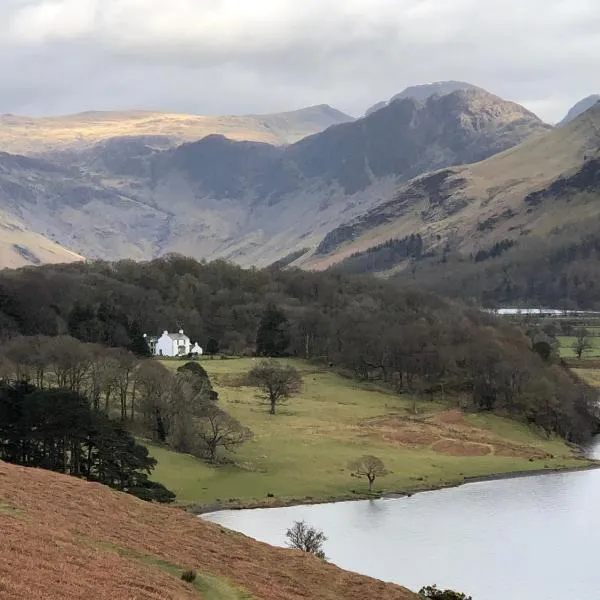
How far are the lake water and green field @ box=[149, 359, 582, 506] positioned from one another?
374cm

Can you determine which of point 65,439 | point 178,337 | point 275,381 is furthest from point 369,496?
point 178,337

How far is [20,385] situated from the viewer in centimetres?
7206

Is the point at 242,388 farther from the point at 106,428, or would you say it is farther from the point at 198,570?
the point at 198,570

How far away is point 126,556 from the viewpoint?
30.4 meters

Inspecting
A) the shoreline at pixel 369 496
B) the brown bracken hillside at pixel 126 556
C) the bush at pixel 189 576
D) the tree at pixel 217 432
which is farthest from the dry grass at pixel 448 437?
the bush at pixel 189 576

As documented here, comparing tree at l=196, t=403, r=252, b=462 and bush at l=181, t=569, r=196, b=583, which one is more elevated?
bush at l=181, t=569, r=196, b=583

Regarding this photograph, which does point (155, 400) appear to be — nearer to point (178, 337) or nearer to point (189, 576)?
point (189, 576)

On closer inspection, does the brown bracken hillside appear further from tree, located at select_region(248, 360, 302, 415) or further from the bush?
tree, located at select_region(248, 360, 302, 415)

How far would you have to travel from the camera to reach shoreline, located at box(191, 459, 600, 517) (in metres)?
72.2

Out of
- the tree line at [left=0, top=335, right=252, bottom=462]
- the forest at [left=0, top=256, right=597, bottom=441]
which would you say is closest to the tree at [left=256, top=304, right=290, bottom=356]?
the forest at [left=0, top=256, right=597, bottom=441]

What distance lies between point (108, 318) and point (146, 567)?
114220mm

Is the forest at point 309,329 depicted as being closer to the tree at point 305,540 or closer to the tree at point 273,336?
the tree at point 273,336

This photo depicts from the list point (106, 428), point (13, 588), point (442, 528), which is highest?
point (13, 588)

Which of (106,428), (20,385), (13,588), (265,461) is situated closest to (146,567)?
(13,588)
